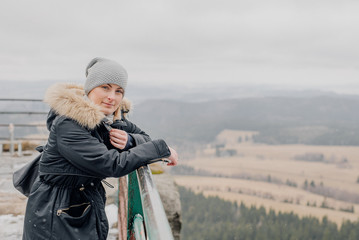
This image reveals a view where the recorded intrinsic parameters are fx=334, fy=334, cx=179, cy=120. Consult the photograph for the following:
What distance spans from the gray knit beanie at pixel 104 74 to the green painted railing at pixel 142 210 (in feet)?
1.92

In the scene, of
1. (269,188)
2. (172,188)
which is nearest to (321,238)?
(269,188)

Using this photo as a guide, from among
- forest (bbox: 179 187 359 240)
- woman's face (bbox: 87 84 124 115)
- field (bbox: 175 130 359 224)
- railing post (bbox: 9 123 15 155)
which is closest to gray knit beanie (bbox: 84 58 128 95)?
woman's face (bbox: 87 84 124 115)

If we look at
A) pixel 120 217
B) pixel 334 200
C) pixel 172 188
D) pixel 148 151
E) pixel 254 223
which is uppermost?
pixel 148 151

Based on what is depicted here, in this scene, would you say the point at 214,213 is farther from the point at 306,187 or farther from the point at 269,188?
the point at 306,187

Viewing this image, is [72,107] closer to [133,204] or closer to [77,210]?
[77,210]

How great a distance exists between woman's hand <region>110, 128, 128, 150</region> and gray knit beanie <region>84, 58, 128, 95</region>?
31 cm

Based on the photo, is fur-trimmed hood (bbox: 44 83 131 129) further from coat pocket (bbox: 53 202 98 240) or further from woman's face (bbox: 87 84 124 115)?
coat pocket (bbox: 53 202 98 240)

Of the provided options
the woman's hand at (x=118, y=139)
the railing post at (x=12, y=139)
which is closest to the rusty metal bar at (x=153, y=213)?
the woman's hand at (x=118, y=139)

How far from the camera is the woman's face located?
82.7 inches

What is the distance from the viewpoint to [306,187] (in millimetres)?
154625

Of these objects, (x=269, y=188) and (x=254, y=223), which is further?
(x=269, y=188)

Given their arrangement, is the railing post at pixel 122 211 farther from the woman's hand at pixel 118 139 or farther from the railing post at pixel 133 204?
the woman's hand at pixel 118 139

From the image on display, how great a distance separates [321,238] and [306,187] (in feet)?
247

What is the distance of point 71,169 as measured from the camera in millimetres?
1792
